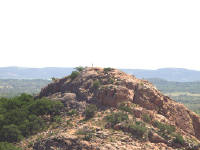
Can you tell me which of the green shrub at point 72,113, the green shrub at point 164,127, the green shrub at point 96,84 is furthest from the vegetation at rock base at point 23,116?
the green shrub at point 164,127

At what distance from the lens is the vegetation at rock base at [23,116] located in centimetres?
5019

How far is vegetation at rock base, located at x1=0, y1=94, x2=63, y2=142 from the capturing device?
1976 inches

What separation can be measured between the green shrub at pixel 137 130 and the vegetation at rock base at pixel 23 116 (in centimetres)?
1628

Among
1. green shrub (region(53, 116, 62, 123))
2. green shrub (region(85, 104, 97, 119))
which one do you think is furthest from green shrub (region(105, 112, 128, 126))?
green shrub (region(53, 116, 62, 123))

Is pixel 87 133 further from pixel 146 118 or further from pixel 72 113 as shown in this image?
pixel 146 118

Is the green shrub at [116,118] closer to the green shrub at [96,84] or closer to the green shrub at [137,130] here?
the green shrub at [137,130]

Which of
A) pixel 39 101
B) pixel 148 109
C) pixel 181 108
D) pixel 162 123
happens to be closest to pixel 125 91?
pixel 148 109

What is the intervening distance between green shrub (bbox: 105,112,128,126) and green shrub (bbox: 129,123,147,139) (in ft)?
8.09

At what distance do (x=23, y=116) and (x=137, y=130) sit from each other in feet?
73.3

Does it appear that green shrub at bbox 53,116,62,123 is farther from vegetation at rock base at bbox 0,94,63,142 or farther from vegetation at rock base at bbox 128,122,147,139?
vegetation at rock base at bbox 128,122,147,139

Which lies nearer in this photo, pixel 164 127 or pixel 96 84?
pixel 164 127

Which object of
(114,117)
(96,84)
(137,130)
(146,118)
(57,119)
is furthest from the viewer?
(96,84)

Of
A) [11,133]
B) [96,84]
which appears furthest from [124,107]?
[11,133]

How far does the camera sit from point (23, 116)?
53906mm
